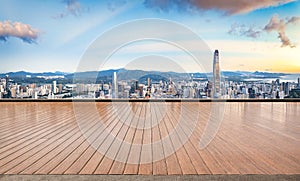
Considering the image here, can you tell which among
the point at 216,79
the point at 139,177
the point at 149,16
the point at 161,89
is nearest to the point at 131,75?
the point at 161,89

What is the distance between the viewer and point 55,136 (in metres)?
2.71

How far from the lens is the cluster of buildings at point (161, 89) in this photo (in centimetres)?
568

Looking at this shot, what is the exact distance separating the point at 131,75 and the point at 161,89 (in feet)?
3.22

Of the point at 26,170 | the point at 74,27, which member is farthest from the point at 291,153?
the point at 74,27

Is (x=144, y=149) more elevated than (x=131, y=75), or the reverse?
(x=131, y=75)

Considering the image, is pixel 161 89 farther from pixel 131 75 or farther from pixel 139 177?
pixel 139 177

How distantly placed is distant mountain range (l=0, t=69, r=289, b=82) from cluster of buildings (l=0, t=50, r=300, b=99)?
0.11 m

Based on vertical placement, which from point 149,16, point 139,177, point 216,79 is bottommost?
point 139,177

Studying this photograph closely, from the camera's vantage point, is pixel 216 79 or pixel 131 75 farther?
pixel 216 79

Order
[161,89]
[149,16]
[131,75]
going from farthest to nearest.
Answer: [149,16]
[161,89]
[131,75]

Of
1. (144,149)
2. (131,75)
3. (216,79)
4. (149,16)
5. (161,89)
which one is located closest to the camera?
(144,149)

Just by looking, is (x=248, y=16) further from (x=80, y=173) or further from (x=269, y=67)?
(x=80, y=173)

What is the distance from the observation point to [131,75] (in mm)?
5180

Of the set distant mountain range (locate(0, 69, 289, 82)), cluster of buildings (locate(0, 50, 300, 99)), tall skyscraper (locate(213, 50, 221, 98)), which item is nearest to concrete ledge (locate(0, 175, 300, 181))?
distant mountain range (locate(0, 69, 289, 82))
